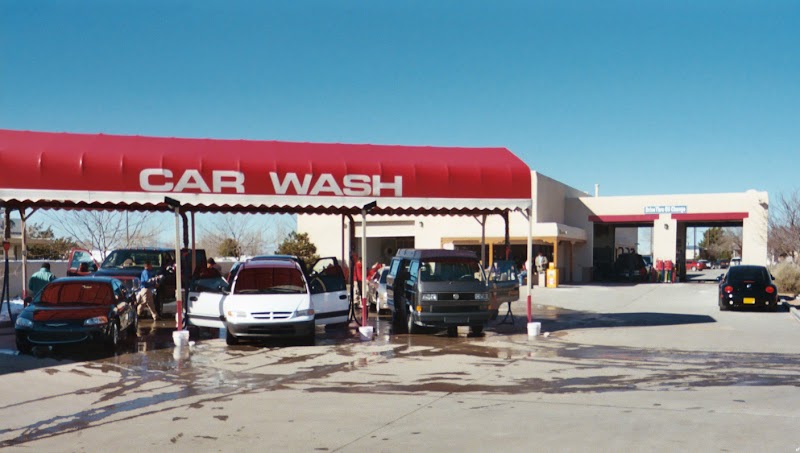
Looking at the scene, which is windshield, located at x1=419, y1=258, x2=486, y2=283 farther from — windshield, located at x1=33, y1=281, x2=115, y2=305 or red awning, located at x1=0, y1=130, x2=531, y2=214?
windshield, located at x1=33, y1=281, x2=115, y2=305

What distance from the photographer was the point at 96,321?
14406 mm

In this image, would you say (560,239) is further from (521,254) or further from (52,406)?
(52,406)

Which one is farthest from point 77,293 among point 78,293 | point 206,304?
point 206,304

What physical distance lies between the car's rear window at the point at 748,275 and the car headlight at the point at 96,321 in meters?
19.7

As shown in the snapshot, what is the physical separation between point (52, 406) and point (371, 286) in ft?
50.9

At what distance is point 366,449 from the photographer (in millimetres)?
7223

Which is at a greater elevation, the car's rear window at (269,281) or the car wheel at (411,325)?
the car's rear window at (269,281)

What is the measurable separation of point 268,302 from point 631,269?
35102 mm

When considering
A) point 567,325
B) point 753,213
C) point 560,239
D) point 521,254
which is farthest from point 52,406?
point 753,213

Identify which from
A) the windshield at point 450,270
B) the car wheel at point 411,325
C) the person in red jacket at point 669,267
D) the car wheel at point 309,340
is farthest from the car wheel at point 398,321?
the person in red jacket at point 669,267

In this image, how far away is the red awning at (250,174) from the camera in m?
15.0

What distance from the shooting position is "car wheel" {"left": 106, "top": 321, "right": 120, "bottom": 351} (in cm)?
1473

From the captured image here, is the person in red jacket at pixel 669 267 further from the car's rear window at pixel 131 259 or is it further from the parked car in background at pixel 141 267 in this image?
the car's rear window at pixel 131 259

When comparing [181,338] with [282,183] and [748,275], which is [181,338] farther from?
[748,275]
